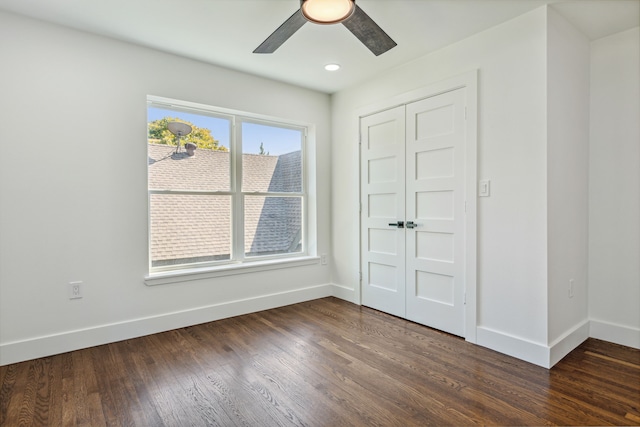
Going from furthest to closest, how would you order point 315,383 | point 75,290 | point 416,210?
1. point 416,210
2. point 75,290
3. point 315,383

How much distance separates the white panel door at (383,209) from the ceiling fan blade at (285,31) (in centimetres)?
150

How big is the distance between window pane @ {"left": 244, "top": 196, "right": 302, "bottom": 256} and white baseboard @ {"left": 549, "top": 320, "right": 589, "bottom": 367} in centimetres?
271

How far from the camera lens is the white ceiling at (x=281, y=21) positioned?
230 cm

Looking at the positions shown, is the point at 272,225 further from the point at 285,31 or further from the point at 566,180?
the point at 566,180

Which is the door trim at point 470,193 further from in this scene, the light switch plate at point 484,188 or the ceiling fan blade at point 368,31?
the ceiling fan blade at point 368,31

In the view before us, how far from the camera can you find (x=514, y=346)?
2.48 meters

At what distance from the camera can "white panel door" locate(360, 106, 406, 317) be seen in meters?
3.36

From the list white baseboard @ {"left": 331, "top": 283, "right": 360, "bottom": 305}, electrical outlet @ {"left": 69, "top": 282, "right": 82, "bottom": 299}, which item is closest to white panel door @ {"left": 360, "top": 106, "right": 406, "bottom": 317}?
white baseboard @ {"left": 331, "top": 283, "right": 360, "bottom": 305}

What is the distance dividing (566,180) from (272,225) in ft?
9.42

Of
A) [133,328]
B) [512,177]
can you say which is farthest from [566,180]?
[133,328]

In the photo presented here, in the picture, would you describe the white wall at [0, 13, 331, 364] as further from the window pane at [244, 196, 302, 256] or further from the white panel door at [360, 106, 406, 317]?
the white panel door at [360, 106, 406, 317]

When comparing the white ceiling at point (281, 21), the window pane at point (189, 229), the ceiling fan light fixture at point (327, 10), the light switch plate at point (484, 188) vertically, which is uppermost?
the white ceiling at point (281, 21)

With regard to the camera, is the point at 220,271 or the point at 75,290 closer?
the point at 75,290

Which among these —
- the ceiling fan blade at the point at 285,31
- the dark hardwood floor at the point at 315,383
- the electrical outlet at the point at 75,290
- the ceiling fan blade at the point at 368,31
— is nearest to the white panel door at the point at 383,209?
the dark hardwood floor at the point at 315,383
